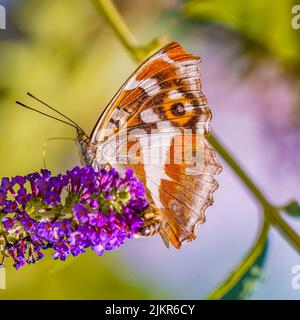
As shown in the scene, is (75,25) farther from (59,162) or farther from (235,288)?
(235,288)

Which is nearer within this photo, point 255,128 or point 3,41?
point 3,41

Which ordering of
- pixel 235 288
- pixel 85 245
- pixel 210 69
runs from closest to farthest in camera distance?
1. pixel 85 245
2. pixel 235 288
3. pixel 210 69

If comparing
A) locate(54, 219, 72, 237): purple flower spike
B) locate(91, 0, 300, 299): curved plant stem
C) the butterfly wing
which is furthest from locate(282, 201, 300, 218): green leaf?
locate(54, 219, 72, 237): purple flower spike

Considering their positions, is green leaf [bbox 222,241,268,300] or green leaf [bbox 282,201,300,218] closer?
green leaf [bbox 282,201,300,218]

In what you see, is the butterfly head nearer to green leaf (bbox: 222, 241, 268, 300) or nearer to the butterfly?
the butterfly

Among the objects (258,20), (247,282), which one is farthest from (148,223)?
(258,20)

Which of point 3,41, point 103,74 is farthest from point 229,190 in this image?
point 3,41
